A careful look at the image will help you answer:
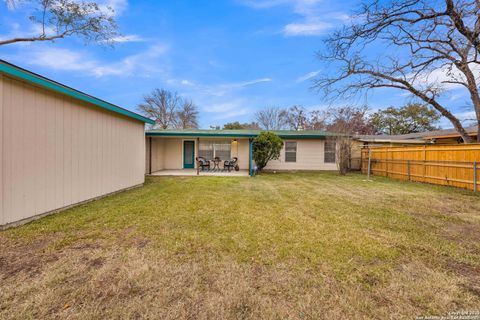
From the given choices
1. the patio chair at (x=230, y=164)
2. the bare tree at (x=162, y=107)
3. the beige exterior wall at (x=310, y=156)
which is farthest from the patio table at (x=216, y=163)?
the bare tree at (x=162, y=107)

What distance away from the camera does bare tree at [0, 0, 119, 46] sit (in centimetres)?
827

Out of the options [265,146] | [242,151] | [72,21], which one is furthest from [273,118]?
[72,21]

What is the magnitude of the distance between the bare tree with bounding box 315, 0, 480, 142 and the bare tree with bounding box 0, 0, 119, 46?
29.5 ft

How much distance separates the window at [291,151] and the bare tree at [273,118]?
1623cm

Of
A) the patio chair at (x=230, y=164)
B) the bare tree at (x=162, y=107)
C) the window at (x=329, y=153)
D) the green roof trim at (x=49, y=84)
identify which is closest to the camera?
the green roof trim at (x=49, y=84)

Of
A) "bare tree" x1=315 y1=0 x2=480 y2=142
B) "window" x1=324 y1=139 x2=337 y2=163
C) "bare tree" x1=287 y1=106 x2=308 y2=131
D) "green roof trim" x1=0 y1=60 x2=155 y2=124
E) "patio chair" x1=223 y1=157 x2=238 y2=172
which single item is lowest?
"patio chair" x1=223 y1=157 x2=238 y2=172

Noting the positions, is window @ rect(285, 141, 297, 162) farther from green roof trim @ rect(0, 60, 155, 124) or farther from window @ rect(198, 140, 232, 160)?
green roof trim @ rect(0, 60, 155, 124)

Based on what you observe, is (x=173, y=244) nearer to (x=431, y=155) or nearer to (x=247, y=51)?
(x=431, y=155)

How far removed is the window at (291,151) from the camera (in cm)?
1267

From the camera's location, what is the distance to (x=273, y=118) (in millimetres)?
28656

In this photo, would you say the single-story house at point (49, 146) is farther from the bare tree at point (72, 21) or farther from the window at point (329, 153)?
the window at point (329, 153)

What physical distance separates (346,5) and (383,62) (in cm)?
420

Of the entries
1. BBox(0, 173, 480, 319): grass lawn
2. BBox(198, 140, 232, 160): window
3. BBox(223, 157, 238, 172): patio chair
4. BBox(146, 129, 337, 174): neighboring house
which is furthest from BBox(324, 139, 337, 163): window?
BBox(0, 173, 480, 319): grass lawn

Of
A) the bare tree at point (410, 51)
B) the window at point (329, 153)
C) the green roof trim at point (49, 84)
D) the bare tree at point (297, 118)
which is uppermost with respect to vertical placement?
the bare tree at point (297, 118)
